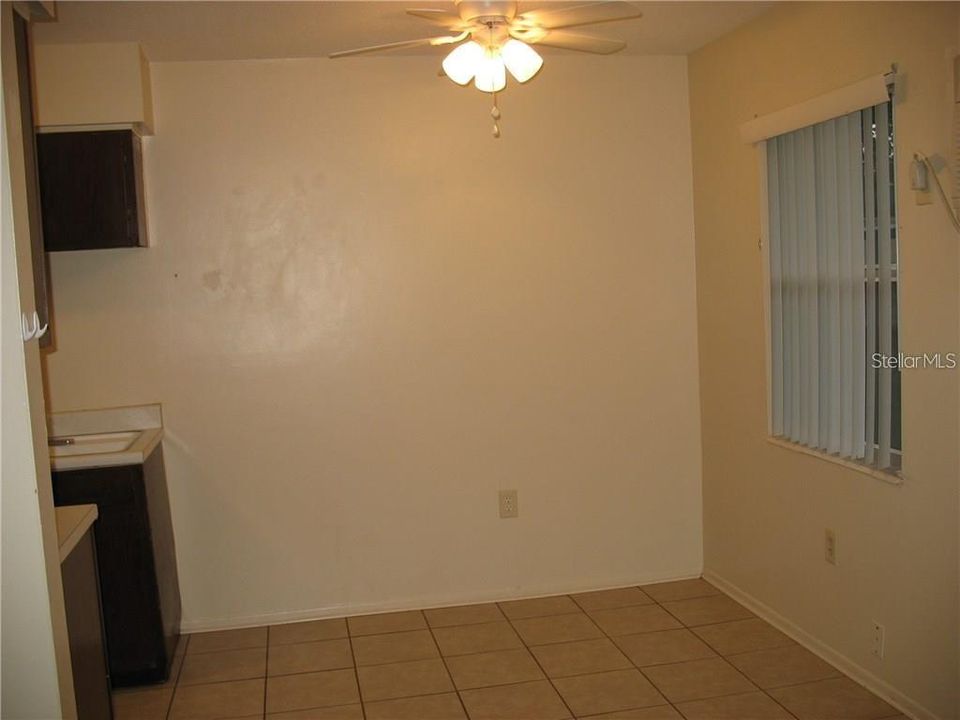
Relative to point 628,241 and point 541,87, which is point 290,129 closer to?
point 541,87

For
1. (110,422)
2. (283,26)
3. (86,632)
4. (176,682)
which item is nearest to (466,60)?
(283,26)

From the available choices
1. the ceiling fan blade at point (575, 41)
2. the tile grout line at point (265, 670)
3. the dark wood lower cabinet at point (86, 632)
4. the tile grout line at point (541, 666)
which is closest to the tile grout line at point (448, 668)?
the tile grout line at point (541, 666)

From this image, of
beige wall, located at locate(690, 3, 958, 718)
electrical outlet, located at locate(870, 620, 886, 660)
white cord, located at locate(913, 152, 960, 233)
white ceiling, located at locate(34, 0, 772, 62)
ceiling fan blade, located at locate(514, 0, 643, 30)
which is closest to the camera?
ceiling fan blade, located at locate(514, 0, 643, 30)

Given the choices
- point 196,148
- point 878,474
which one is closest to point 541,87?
point 196,148

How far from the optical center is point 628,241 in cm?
414

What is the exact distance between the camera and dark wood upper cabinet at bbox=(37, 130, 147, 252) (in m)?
3.51

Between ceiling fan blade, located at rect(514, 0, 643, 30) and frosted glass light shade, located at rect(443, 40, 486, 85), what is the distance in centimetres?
16

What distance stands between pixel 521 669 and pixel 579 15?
7.60ft

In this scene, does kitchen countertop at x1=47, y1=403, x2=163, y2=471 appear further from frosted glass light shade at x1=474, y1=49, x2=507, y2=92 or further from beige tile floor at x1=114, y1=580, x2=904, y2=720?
frosted glass light shade at x1=474, y1=49, x2=507, y2=92

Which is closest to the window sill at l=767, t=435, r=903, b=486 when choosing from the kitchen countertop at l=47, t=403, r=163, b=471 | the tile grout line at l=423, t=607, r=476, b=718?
the tile grout line at l=423, t=607, r=476, b=718

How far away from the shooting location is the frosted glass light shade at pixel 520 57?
2.55m

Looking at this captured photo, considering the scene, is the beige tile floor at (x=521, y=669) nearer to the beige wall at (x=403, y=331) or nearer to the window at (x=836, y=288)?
the beige wall at (x=403, y=331)

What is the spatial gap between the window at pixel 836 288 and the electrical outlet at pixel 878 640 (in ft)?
1.79

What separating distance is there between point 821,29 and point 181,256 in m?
2.65
